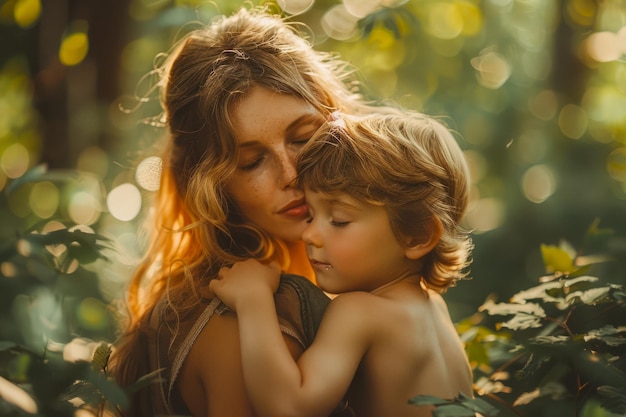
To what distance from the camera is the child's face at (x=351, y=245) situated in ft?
6.79

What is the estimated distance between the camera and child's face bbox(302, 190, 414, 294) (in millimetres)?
Result: 2068

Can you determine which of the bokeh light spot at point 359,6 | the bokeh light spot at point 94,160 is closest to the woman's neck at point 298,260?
the bokeh light spot at point 359,6

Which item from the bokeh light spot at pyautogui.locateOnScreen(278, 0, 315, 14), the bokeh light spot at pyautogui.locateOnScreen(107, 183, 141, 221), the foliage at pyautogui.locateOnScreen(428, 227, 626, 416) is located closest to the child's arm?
the foliage at pyautogui.locateOnScreen(428, 227, 626, 416)

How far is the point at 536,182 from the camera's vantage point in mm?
6375

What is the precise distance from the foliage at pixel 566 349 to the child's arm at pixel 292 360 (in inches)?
11.7

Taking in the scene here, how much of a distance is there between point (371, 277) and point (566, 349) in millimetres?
544

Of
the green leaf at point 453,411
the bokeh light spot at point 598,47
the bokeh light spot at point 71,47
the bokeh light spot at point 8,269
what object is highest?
the bokeh light spot at point 71,47

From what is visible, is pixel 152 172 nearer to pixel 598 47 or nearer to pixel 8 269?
pixel 8 269

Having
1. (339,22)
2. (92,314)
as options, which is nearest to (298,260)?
(92,314)

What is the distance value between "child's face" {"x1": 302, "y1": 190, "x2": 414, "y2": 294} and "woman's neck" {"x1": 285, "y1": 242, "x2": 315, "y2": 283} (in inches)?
13.5

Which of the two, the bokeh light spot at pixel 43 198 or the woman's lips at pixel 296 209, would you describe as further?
the bokeh light spot at pixel 43 198

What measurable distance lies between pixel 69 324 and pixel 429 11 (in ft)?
19.2

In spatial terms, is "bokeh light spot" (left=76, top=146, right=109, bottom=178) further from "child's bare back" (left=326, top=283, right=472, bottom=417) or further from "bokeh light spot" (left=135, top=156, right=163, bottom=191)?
"child's bare back" (left=326, top=283, right=472, bottom=417)

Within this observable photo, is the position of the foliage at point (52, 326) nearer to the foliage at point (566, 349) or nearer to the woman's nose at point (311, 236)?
the woman's nose at point (311, 236)
